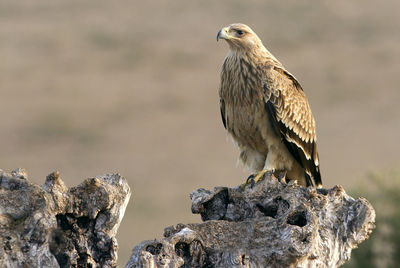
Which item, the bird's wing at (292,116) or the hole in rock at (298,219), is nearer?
the hole in rock at (298,219)

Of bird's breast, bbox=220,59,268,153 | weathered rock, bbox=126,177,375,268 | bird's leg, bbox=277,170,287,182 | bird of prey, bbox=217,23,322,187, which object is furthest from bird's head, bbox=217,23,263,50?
weathered rock, bbox=126,177,375,268

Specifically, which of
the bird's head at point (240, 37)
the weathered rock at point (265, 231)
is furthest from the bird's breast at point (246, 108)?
the weathered rock at point (265, 231)

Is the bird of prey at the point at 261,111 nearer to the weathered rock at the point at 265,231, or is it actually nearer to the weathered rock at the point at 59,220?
the weathered rock at the point at 265,231

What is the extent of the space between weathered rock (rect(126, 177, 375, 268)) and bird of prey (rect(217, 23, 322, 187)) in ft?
6.47

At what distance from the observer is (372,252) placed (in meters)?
12.8

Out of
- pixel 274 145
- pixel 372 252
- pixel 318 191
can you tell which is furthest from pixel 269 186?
pixel 372 252

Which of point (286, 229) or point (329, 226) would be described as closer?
point (286, 229)

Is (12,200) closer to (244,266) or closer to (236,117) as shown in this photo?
(244,266)

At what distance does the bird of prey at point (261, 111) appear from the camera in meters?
7.98

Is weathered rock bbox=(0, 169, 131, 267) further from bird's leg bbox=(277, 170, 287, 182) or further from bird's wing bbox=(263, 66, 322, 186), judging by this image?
bird's wing bbox=(263, 66, 322, 186)

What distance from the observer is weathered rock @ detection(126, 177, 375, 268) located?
4879mm

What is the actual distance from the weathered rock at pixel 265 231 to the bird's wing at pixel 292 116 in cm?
216

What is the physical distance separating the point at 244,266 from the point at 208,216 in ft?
3.50

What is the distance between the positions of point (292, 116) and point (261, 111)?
0.51 metres
